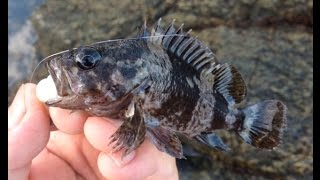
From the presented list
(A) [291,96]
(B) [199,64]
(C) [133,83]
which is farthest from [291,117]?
(C) [133,83]

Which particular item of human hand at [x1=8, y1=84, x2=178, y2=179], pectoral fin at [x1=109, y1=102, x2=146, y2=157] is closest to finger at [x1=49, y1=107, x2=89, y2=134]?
human hand at [x1=8, y1=84, x2=178, y2=179]

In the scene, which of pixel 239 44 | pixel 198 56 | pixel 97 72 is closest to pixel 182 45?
pixel 198 56

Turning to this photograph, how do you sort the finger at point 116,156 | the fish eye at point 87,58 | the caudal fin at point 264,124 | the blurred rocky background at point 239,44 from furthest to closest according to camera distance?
the blurred rocky background at point 239,44 → the caudal fin at point 264,124 → the finger at point 116,156 → the fish eye at point 87,58

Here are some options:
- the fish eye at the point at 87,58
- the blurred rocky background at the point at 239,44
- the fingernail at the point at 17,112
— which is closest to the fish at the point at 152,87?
the fish eye at the point at 87,58

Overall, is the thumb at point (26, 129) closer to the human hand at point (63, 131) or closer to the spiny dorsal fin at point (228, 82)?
the human hand at point (63, 131)

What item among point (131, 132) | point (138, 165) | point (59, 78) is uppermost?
point (59, 78)

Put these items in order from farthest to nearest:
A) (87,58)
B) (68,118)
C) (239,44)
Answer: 1. (239,44)
2. (68,118)
3. (87,58)

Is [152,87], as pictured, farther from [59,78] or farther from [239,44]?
[239,44]
